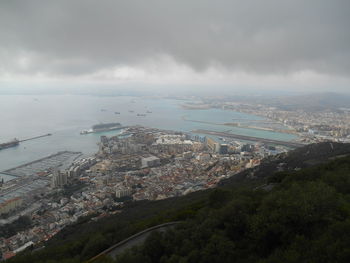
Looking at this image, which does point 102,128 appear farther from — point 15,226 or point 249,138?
point 15,226

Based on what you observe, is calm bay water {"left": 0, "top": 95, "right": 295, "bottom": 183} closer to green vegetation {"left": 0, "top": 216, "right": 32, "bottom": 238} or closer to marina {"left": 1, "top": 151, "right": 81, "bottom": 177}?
marina {"left": 1, "top": 151, "right": 81, "bottom": 177}

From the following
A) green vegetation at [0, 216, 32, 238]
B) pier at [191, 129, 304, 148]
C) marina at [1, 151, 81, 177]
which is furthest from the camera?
pier at [191, 129, 304, 148]

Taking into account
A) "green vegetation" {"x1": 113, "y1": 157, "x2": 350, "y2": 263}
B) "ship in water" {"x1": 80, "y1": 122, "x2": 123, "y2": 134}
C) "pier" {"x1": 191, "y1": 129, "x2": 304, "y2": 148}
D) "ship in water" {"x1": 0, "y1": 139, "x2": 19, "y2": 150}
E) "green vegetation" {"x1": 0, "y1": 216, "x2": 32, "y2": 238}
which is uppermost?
"green vegetation" {"x1": 113, "y1": 157, "x2": 350, "y2": 263}

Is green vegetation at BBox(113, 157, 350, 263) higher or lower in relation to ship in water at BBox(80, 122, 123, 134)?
higher

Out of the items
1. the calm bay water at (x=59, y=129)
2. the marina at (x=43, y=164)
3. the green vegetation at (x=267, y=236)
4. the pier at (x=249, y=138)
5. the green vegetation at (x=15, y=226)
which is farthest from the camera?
the pier at (x=249, y=138)

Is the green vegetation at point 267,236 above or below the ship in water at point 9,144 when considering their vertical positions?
above

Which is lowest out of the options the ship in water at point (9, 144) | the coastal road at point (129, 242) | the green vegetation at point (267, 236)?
the ship in water at point (9, 144)

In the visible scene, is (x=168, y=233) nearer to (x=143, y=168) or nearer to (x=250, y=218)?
(x=250, y=218)

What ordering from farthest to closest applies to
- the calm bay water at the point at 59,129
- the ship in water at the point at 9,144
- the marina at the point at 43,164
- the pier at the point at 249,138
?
the pier at the point at 249,138, the ship in water at the point at 9,144, the calm bay water at the point at 59,129, the marina at the point at 43,164

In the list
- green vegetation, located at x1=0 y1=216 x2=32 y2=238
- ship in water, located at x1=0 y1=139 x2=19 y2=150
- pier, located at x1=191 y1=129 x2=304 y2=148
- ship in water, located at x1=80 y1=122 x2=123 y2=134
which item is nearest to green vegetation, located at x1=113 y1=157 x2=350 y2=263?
green vegetation, located at x1=0 y1=216 x2=32 y2=238

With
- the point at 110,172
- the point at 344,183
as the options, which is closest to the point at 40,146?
the point at 110,172

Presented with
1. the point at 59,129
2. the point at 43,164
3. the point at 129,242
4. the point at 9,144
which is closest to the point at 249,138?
the point at 43,164

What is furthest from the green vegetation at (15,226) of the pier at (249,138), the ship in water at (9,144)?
the pier at (249,138)

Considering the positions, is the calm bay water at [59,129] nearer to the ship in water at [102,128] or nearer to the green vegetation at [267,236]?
the ship in water at [102,128]
